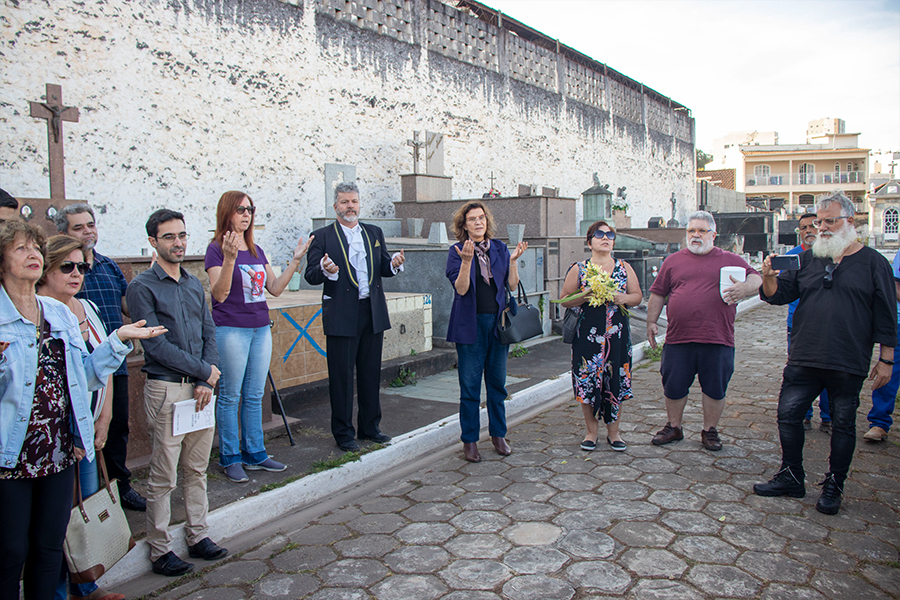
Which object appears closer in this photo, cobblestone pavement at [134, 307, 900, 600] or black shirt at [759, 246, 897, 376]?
cobblestone pavement at [134, 307, 900, 600]

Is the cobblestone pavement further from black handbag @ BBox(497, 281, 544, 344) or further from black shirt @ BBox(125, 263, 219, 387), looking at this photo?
black shirt @ BBox(125, 263, 219, 387)

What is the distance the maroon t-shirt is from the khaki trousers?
332cm

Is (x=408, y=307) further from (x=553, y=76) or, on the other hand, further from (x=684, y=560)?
(x=553, y=76)

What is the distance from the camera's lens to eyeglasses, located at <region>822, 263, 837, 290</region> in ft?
12.8

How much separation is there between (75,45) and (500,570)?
951 centimetres

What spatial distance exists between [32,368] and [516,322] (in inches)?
127

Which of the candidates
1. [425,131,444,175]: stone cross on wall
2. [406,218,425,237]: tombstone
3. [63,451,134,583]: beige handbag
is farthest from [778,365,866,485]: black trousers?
[425,131,444,175]: stone cross on wall

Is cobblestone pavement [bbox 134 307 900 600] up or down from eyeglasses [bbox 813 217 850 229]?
down

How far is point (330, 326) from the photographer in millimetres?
4762

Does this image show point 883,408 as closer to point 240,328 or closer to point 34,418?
point 240,328

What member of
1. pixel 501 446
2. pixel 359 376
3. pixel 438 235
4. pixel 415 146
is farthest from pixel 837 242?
pixel 415 146

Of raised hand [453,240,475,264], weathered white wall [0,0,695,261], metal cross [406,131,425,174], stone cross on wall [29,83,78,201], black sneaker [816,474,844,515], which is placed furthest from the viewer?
metal cross [406,131,425,174]

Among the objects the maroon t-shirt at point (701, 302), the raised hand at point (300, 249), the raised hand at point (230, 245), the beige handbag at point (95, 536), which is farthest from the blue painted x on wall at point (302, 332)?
the maroon t-shirt at point (701, 302)

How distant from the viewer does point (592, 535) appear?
347cm
